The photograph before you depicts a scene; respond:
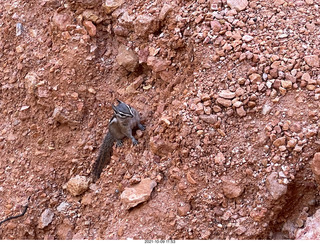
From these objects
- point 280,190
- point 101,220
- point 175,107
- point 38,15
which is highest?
point 38,15

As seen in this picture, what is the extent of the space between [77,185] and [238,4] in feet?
10.1

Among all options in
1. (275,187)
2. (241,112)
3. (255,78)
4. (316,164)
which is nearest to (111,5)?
(255,78)

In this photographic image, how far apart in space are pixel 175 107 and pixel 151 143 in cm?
52

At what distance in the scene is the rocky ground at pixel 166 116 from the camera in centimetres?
423

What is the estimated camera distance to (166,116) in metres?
4.84

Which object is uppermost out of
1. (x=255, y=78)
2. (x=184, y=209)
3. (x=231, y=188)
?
(x=255, y=78)

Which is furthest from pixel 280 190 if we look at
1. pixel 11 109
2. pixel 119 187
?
pixel 11 109

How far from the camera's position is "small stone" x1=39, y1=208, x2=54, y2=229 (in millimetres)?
5245

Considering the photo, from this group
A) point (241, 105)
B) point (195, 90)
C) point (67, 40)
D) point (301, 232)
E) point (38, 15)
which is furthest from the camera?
point (38, 15)

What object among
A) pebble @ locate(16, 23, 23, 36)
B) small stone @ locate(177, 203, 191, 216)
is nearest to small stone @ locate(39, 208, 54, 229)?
small stone @ locate(177, 203, 191, 216)

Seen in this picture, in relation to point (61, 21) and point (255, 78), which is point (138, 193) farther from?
point (61, 21)

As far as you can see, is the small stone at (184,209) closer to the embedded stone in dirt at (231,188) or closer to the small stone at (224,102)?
the embedded stone in dirt at (231,188)

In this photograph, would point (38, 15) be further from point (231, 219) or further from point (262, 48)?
point (231, 219)

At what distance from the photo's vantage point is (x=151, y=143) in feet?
15.9
